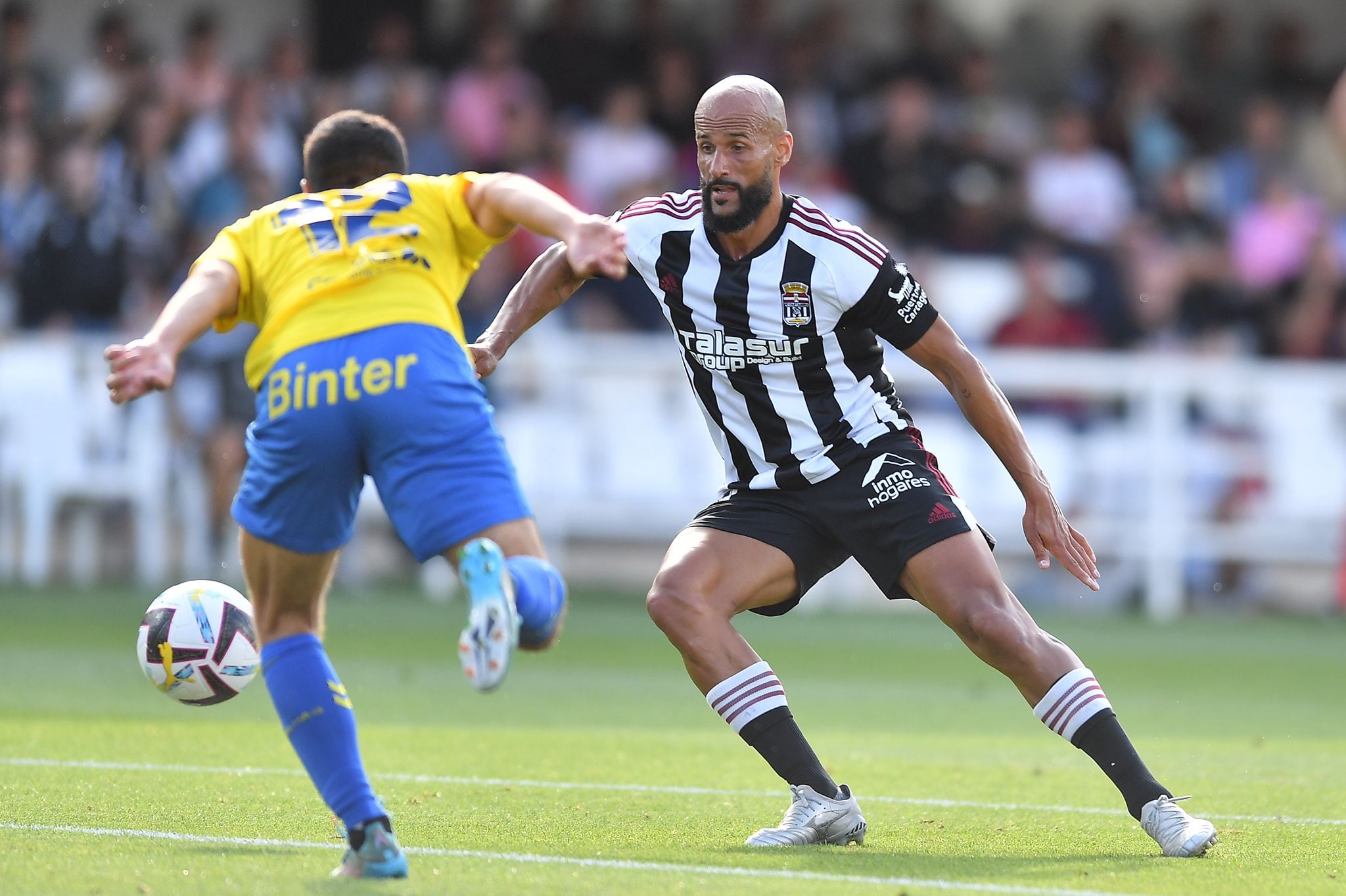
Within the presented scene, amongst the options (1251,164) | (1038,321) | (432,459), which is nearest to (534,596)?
(432,459)

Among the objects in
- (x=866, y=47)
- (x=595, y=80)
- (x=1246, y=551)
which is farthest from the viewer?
(x=866, y=47)

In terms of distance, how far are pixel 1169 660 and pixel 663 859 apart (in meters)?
7.62

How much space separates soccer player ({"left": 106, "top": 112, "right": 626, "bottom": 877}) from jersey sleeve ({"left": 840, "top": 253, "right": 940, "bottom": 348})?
1361 millimetres

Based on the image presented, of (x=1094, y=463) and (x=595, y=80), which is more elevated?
(x=595, y=80)

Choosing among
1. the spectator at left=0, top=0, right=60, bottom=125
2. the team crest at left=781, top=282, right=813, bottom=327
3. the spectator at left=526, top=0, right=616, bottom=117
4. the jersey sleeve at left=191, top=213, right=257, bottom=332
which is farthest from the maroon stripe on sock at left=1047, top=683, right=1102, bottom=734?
the spectator at left=0, top=0, right=60, bottom=125

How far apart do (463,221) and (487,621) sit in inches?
44.5

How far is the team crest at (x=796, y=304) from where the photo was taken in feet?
20.1

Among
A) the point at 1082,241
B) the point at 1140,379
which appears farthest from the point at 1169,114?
the point at 1140,379

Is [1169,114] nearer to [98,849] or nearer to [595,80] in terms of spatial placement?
[595,80]

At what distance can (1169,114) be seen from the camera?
19156 millimetres

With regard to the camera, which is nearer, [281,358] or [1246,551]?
[281,358]

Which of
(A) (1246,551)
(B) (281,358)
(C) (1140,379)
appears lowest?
(A) (1246,551)

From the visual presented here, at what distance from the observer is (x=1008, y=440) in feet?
19.7

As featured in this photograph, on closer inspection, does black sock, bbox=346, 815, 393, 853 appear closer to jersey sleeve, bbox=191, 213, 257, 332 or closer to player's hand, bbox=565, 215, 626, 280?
jersey sleeve, bbox=191, 213, 257, 332
